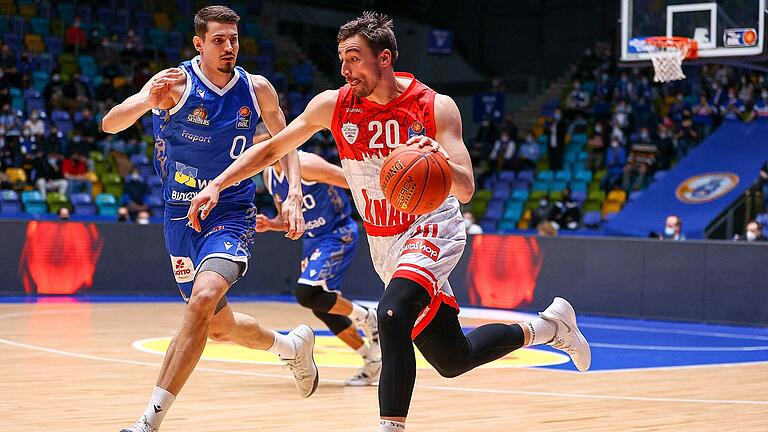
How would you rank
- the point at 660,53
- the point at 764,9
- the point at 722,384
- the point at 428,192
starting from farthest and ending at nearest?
the point at 660,53, the point at 764,9, the point at 722,384, the point at 428,192

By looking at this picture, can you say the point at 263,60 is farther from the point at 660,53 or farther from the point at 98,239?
the point at 660,53

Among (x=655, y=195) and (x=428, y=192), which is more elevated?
(x=428, y=192)

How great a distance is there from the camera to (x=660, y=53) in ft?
47.9

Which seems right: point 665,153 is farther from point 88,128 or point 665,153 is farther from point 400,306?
point 400,306

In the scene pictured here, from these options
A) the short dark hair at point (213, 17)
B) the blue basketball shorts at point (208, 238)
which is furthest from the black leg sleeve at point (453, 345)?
the short dark hair at point (213, 17)

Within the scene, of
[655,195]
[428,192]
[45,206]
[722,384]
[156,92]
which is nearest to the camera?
[428,192]

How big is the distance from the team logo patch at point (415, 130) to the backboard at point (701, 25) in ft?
31.6

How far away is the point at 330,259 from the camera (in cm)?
902

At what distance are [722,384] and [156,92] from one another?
5228 mm

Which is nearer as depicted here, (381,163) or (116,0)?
(381,163)

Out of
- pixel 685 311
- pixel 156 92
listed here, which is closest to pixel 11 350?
pixel 156 92

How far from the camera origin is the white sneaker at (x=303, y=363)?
23.1ft

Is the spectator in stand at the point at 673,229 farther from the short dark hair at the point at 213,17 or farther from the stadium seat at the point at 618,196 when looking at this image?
the short dark hair at the point at 213,17

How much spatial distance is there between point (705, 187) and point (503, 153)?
480 centimetres
